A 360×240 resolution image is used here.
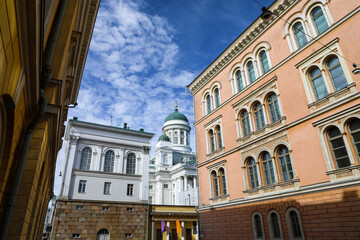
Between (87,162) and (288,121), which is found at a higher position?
(87,162)

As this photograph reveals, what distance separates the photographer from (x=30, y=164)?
5629mm

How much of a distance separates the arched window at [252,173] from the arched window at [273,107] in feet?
10.4

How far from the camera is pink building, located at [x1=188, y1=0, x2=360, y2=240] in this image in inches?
454

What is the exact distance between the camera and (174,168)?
2096 inches

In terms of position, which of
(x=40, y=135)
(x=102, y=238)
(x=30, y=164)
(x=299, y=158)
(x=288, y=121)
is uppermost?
(x=288, y=121)

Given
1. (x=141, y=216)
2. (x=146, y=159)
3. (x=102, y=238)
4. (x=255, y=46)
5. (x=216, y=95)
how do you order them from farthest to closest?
1. (x=146, y=159)
2. (x=141, y=216)
3. (x=102, y=238)
4. (x=216, y=95)
5. (x=255, y=46)

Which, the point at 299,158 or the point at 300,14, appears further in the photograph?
the point at 300,14

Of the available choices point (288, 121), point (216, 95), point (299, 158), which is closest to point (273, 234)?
point (299, 158)

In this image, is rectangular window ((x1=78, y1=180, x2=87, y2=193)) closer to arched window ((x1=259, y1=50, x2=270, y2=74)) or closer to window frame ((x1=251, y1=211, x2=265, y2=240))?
window frame ((x1=251, y1=211, x2=265, y2=240))

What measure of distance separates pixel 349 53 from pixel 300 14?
432 centimetres

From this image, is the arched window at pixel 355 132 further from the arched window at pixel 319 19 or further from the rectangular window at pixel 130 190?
→ the rectangular window at pixel 130 190

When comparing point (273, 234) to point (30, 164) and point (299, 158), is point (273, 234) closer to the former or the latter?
point (299, 158)

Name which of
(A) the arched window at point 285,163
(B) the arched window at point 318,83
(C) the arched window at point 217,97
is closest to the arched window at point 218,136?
(C) the arched window at point 217,97

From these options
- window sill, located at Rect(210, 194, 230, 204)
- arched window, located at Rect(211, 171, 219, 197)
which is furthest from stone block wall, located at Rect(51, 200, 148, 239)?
arched window, located at Rect(211, 171, 219, 197)
